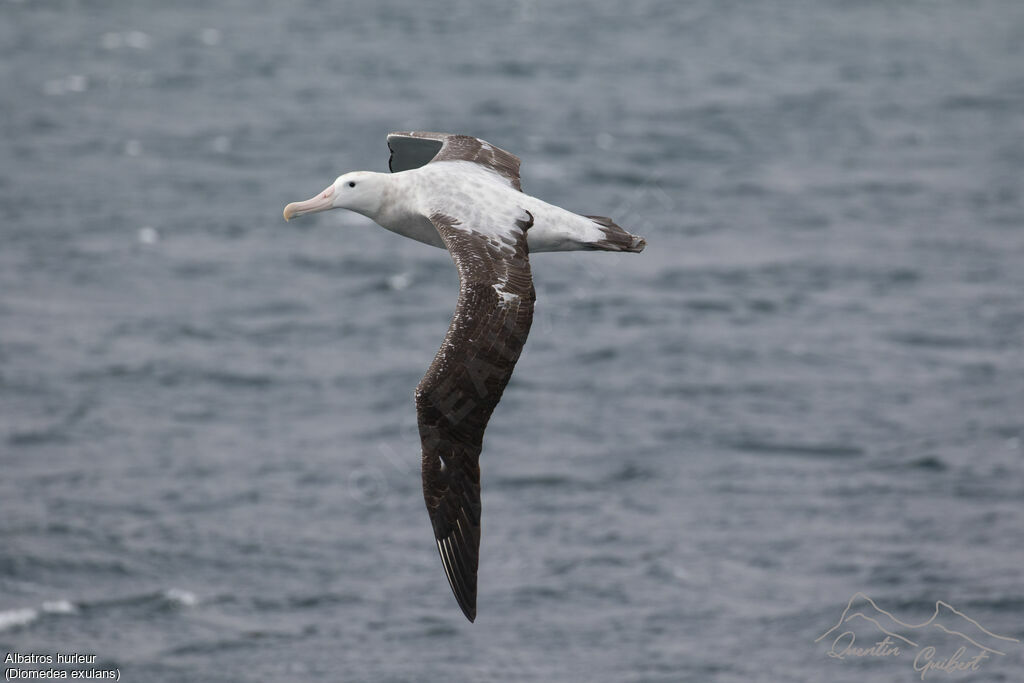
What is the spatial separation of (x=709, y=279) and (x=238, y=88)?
156 ft

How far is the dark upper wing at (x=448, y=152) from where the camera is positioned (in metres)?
19.0

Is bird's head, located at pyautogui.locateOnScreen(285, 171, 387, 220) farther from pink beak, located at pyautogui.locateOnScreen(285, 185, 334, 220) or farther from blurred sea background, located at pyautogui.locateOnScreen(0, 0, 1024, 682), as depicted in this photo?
blurred sea background, located at pyautogui.locateOnScreen(0, 0, 1024, 682)

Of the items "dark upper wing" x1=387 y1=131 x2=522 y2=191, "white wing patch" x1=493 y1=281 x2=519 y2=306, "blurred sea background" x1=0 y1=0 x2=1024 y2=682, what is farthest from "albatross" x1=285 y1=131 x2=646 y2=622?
"blurred sea background" x1=0 y1=0 x2=1024 y2=682

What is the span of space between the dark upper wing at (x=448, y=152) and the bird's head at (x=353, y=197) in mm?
1679

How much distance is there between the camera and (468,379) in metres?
15.2

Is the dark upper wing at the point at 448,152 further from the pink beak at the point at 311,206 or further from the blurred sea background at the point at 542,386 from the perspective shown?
the blurred sea background at the point at 542,386

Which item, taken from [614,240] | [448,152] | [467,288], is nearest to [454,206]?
[467,288]

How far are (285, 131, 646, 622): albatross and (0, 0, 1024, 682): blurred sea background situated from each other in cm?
6274

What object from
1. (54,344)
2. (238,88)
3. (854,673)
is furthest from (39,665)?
(238,88)

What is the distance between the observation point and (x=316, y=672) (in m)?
78.2

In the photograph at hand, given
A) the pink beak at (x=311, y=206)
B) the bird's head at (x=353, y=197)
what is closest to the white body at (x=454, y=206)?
the bird's head at (x=353, y=197)

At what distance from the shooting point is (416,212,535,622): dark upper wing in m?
15.2

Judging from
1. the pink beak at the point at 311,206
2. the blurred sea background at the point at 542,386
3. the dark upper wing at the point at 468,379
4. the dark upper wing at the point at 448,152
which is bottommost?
the blurred sea background at the point at 542,386

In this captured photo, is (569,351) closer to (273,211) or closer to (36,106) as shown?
(273,211)
